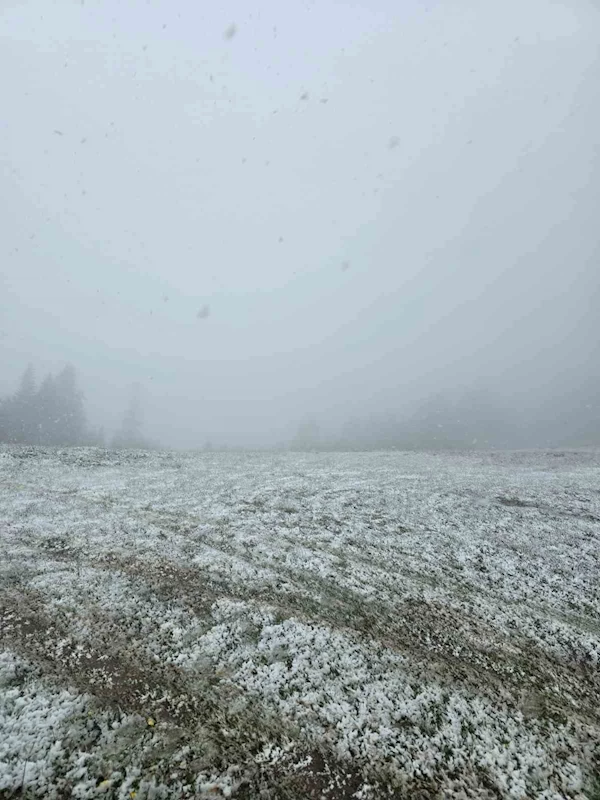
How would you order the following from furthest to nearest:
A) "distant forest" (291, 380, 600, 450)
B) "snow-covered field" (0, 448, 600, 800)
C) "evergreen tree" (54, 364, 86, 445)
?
"distant forest" (291, 380, 600, 450) → "evergreen tree" (54, 364, 86, 445) → "snow-covered field" (0, 448, 600, 800)

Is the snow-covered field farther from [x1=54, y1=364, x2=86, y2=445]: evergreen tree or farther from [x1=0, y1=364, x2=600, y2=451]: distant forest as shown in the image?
[x1=54, y1=364, x2=86, y2=445]: evergreen tree

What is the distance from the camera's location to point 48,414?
39.2 meters

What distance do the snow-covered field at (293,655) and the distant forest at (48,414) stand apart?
3379 cm

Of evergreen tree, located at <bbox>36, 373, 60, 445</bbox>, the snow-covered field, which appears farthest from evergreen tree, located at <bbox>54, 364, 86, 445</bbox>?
the snow-covered field

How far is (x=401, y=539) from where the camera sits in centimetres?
554

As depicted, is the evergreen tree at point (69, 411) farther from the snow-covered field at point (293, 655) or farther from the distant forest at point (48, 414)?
the snow-covered field at point (293, 655)

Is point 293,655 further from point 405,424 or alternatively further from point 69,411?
point 405,424

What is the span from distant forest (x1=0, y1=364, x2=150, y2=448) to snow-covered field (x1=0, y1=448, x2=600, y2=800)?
1330 inches

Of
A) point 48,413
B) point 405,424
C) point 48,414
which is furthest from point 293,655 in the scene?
point 405,424

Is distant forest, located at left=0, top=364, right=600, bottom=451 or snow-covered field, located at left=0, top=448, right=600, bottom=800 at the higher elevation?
distant forest, located at left=0, top=364, right=600, bottom=451

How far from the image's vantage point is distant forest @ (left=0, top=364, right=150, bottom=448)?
35.5 metres

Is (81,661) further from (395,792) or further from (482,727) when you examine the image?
(482,727)

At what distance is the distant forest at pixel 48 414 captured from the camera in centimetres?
3550

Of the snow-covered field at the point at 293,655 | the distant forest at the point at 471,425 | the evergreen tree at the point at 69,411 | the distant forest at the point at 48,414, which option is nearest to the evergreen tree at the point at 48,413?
the distant forest at the point at 48,414
